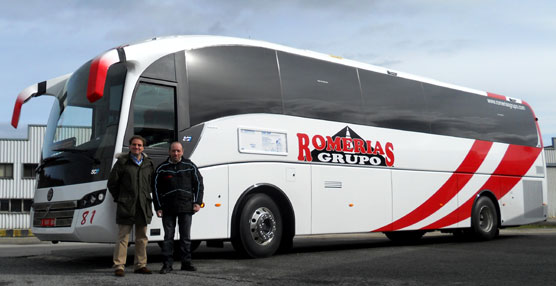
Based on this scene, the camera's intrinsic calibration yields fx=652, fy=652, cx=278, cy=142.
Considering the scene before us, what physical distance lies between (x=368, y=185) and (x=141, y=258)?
541 cm

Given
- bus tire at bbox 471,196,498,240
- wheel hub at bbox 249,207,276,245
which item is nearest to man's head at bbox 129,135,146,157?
wheel hub at bbox 249,207,276,245

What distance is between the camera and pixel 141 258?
818cm

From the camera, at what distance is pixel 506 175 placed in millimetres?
15828

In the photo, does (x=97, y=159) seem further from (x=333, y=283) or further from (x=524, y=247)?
(x=524, y=247)

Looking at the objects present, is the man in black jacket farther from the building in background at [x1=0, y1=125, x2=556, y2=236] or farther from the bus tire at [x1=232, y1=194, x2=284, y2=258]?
the building in background at [x1=0, y1=125, x2=556, y2=236]

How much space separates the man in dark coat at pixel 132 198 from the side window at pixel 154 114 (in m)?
0.78

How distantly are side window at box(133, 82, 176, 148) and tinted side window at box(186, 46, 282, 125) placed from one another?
36 cm

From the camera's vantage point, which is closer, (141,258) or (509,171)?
(141,258)

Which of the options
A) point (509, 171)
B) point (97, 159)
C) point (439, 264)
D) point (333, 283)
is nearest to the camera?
point (333, 283)

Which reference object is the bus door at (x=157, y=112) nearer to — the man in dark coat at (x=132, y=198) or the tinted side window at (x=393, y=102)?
the man in dark coat at (x=132, y=198)

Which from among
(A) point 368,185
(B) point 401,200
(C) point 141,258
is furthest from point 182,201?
(B) point 401,200

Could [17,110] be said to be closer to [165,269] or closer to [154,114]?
[154,114]

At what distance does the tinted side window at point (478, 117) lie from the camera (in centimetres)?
1437

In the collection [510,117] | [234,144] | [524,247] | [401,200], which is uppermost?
[510,117]
